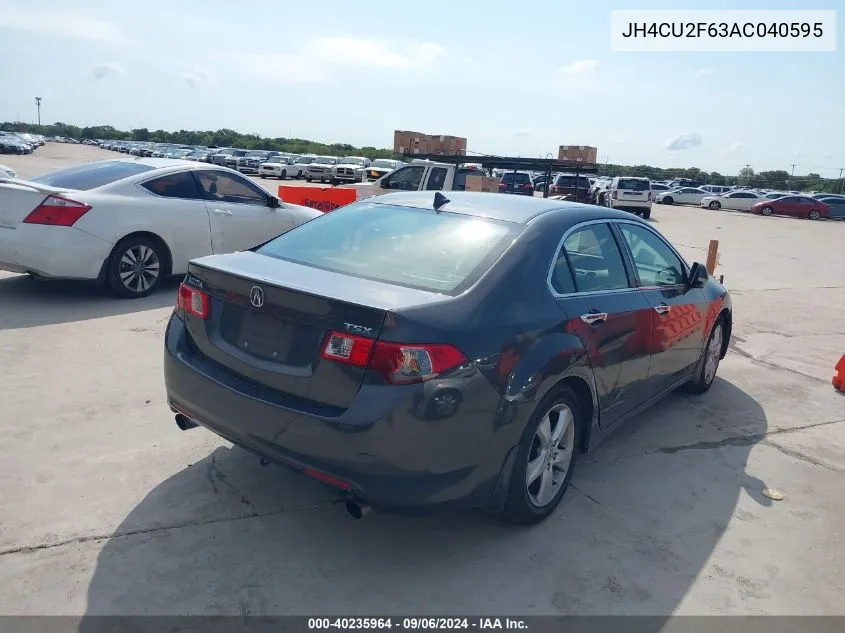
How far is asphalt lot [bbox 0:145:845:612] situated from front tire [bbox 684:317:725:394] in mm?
210

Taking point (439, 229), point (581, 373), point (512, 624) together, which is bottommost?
point (512, 624)

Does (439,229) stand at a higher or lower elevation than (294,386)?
higher

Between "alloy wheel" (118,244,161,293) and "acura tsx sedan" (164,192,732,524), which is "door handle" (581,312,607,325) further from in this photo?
"alloy wheel" (118,244,161,293)

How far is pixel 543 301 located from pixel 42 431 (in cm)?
310

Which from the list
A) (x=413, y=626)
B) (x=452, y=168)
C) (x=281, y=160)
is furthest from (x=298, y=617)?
(x=281, y=160)

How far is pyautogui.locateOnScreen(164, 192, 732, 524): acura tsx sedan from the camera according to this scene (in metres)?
2.88

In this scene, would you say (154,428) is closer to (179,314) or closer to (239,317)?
(179,314)

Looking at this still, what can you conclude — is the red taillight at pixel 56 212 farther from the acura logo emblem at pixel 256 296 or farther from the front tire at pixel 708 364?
the front tire at pixel 708 364

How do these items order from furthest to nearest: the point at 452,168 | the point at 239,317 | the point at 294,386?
the point at 452,168 → the point at 239,317 → the point at 294,386

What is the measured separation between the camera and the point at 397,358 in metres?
2.84

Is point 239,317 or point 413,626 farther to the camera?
point 239,317

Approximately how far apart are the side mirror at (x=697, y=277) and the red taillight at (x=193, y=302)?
3.48 m

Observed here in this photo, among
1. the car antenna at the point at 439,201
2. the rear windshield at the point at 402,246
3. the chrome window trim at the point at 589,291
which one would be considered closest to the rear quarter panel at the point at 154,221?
the rear windshield at the point at 402,246

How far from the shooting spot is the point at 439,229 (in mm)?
3844
